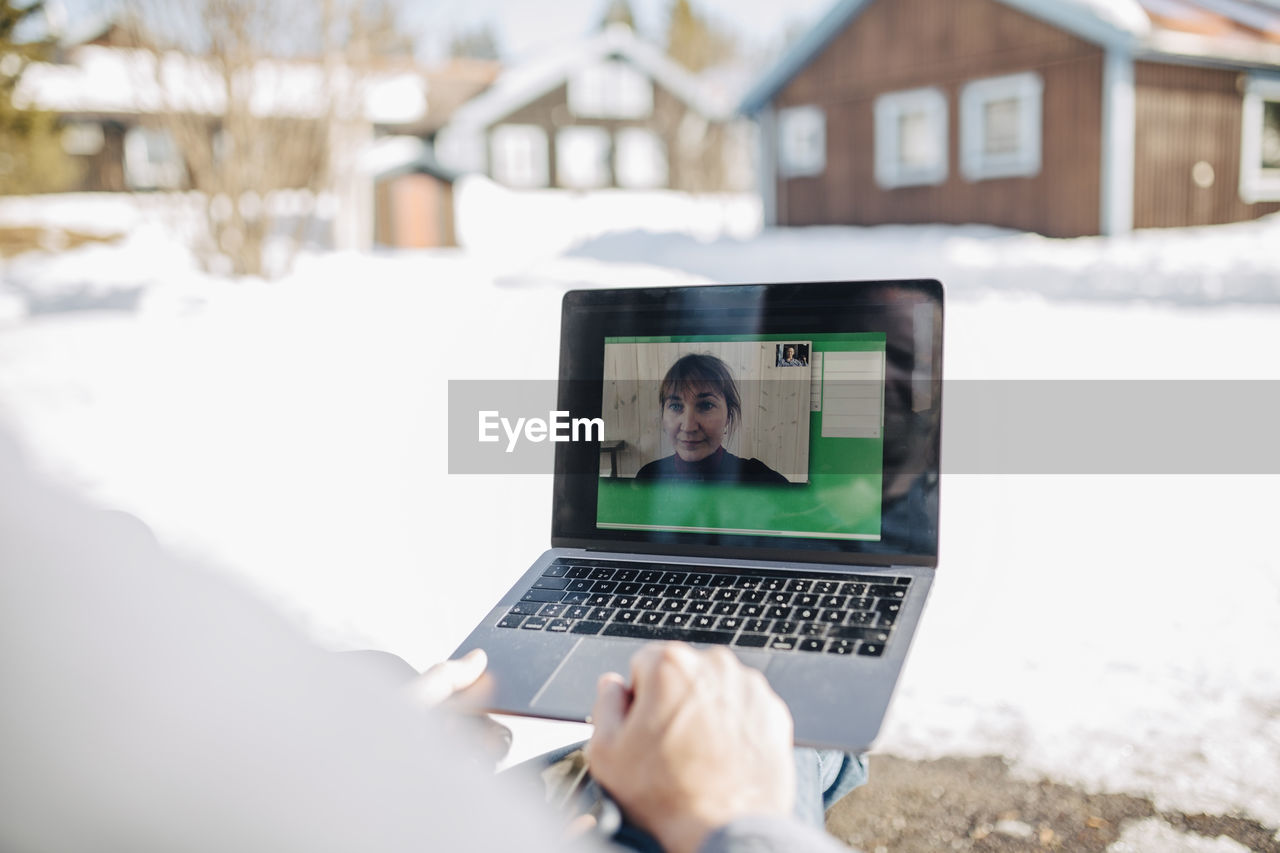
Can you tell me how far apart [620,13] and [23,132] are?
27252 mm

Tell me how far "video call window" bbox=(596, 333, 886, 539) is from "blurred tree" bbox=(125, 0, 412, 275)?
22.9ft

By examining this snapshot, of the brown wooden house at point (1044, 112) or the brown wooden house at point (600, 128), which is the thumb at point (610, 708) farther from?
the brown wooden house at point (600, 128)

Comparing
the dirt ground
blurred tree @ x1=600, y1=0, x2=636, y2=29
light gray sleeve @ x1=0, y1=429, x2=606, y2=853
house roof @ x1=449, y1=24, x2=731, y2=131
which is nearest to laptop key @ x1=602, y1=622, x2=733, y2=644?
light gray sleeve @ x1=0, y1=429, x2=606, y2=853

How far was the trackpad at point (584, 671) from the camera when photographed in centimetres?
75

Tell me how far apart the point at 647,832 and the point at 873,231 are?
9.32m

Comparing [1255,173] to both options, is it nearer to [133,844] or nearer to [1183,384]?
[1183,384]

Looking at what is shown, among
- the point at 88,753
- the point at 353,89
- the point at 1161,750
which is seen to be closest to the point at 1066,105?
the point at 353,89

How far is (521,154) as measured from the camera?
64.1 ft

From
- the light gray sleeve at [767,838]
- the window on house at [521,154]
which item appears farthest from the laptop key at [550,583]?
the window on house at [521,154]

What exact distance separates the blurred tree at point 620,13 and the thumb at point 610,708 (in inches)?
1303

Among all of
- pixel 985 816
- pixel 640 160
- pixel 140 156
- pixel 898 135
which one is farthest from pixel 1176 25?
pixel 140 156

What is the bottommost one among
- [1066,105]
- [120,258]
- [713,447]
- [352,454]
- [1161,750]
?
[1161,750]

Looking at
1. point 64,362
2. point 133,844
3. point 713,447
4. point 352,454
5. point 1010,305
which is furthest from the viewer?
point 1010,305

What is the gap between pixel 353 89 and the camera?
814 cm
